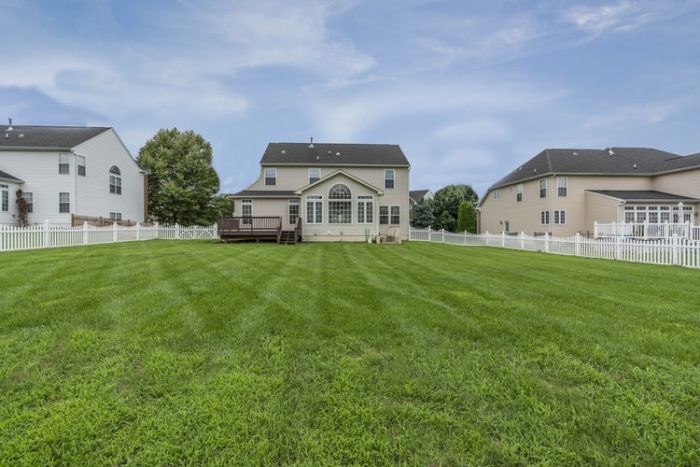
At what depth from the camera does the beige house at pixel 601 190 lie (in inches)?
915

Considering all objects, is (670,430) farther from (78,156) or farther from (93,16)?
(78,156)

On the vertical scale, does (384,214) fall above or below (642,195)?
below

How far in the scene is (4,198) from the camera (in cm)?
2020

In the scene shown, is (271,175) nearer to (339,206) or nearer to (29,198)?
(339,206)

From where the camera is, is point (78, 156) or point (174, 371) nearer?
point (174, 371)

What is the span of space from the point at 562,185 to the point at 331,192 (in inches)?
715

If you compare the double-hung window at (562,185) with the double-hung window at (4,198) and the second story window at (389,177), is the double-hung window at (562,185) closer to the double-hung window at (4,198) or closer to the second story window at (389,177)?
the second story window at (389,177)

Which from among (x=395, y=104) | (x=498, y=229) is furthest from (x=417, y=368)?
(x=498, y=229)

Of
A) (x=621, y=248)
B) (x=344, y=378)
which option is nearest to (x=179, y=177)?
(x=621, y=248)

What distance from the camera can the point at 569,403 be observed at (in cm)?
240

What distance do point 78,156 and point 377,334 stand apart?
26646 mm

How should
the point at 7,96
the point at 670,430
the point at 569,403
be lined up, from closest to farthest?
the point at 670,430, the point at 569,403, the point at 7,96

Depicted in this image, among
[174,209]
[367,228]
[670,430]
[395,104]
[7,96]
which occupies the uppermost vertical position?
[7,96]

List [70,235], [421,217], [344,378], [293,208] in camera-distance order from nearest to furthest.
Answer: [344,378]
[70,235]
[293,208]
[421,217]
